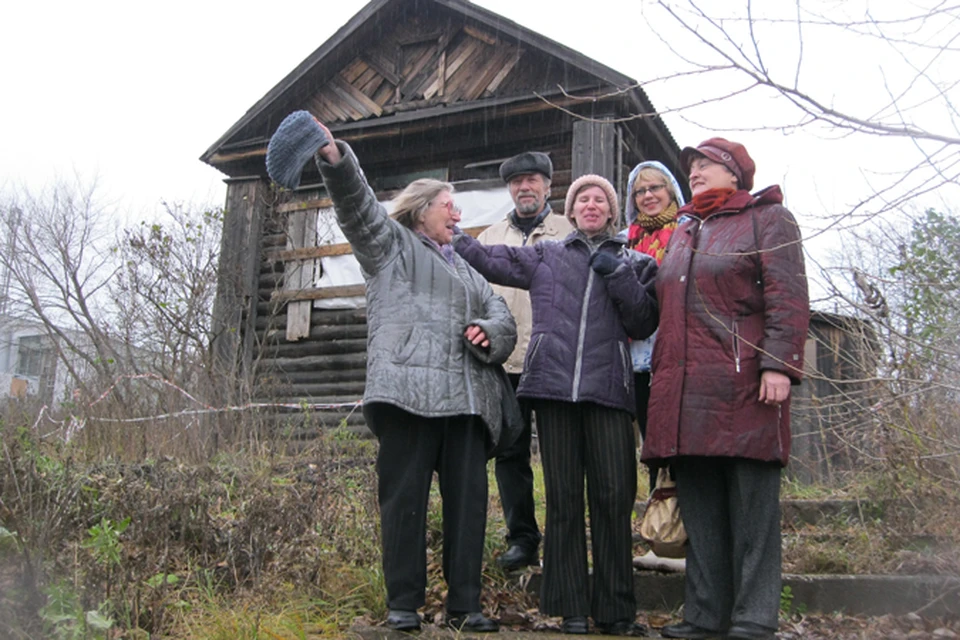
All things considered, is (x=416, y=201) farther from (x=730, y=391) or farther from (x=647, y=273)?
(x=730, y=391)

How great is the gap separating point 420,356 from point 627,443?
884 mm

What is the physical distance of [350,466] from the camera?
5.52 m

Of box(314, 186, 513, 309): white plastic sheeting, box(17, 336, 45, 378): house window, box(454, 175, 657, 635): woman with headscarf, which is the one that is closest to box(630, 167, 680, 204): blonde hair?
box(454, 175, 657, 635): woman with headscarf

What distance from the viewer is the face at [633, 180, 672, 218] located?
155 inches

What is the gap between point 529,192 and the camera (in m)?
4.28

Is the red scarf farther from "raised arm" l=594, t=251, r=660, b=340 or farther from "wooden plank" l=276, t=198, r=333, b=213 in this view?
"wooden plank" l=276, t=198, r=333, b=213

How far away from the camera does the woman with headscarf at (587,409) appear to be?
10.8 ft

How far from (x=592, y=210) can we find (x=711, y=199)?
1.76ft

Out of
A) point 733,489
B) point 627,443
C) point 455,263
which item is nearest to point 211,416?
point 455,263

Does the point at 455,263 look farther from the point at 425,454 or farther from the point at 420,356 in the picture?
the point at 425,454

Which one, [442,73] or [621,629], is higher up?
[442,73]

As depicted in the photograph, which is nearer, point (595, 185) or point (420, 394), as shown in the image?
point (420, 394)

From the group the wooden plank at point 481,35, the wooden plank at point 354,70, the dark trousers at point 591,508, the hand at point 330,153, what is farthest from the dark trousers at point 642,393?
the wooden plank at point 354,70

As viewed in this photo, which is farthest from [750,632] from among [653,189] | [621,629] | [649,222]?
[653,189]
